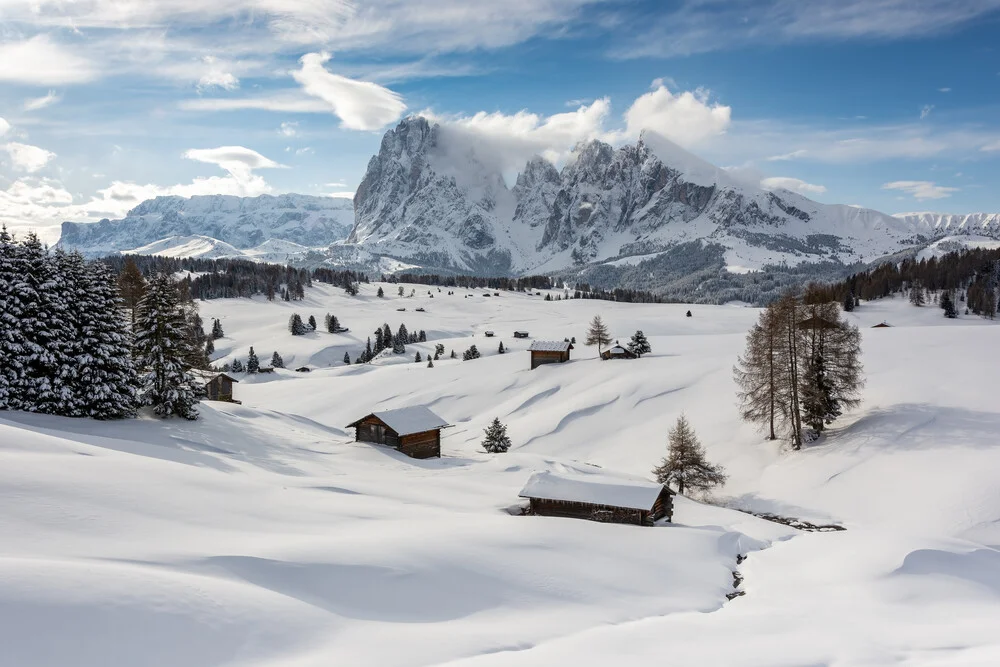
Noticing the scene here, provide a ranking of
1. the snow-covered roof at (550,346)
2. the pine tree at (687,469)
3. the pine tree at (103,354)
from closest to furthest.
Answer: the pine tree at (103,354)
the pine tree at (687,469)
the snow-covered roof at (550,346)

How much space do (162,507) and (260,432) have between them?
76.8 feet

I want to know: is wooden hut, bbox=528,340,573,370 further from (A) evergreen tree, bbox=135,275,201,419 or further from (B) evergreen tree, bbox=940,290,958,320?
(B) evergreen tree, bbox=940,290,958,320

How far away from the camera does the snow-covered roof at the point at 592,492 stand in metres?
28.8

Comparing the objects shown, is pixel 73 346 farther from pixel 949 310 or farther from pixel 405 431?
pixel 949 310

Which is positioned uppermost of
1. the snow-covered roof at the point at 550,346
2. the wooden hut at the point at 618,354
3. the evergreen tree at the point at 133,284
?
the evergreen tree at the point at 133,284

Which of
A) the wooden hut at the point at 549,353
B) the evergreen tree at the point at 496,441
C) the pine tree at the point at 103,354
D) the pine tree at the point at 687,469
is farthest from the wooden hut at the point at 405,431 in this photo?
the wooden hut at the point at 549,353

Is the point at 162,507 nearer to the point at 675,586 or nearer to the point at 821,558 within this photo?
the point at 675,586

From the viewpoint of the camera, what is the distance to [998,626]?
1493cm

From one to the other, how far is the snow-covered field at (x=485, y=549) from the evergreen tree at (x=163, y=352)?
2.25 metres

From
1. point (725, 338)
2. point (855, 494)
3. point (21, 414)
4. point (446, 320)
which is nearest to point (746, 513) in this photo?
point (855, 494)

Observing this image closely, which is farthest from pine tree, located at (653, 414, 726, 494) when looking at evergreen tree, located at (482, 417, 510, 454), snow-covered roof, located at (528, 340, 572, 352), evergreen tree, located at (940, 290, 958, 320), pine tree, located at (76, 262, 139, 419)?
evergreen tree, located at (940, 290, 958, 320)

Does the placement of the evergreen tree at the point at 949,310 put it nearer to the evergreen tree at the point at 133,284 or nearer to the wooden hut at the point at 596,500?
the wooden hut at the point at 596,500

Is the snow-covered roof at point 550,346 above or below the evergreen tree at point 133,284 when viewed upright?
below

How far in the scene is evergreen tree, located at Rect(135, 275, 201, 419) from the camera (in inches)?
1443
